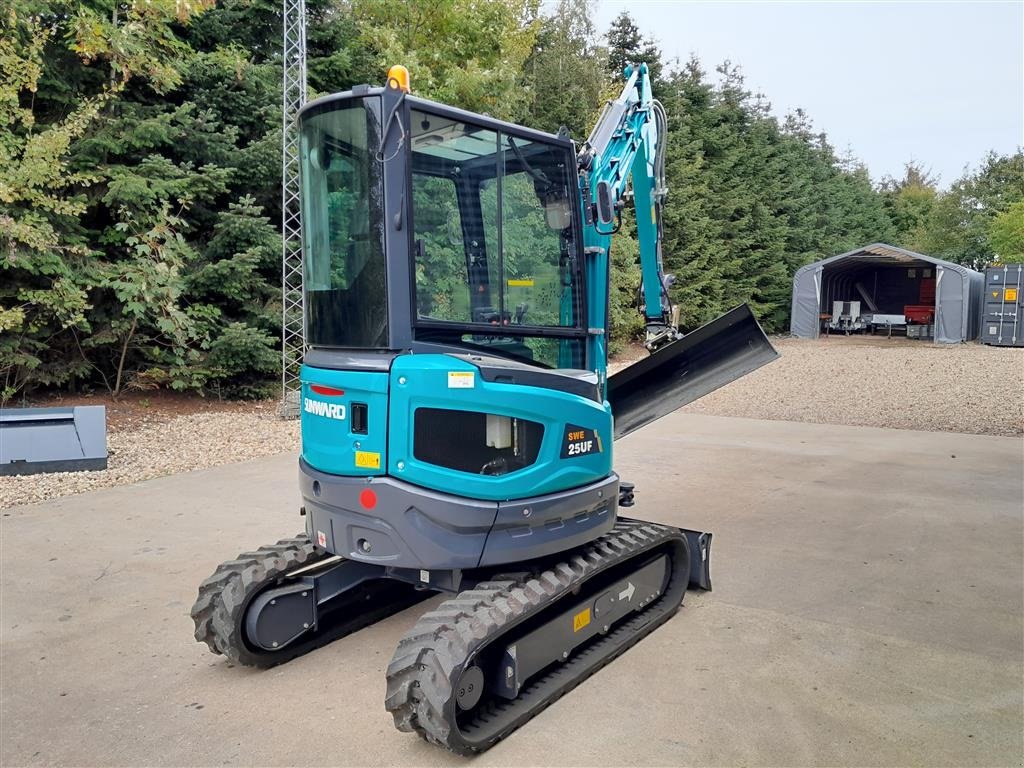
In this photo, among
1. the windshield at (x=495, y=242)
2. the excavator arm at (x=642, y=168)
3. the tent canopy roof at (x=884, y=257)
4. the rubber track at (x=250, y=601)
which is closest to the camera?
the windshield at (x=495, y=242)

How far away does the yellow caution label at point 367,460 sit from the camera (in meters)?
3.48

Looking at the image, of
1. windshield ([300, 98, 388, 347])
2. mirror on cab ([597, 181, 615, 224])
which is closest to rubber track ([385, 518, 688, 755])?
windshield ([300, 98, 388, 347])

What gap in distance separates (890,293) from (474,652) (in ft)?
112

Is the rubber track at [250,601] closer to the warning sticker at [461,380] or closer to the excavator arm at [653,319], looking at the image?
the warning sticker at [461,380]

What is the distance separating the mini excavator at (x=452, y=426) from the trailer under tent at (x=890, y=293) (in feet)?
78.9

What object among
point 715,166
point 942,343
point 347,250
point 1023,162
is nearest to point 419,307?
point 347,250

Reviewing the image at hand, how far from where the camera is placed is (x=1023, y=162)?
3512cm

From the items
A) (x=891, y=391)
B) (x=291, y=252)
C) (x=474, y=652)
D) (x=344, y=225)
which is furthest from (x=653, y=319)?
(x=891, y=391)

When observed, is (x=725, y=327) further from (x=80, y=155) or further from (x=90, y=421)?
(x=80, y=155)

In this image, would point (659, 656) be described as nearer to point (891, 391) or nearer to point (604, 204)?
point (604, 204)

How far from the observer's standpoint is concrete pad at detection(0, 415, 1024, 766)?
327cm

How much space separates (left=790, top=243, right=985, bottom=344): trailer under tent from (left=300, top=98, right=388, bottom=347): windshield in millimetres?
25078

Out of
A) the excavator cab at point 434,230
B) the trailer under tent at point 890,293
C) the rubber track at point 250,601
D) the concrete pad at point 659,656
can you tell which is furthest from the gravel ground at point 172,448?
the trailer under tent at point 890,293

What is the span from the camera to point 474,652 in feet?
10.3
